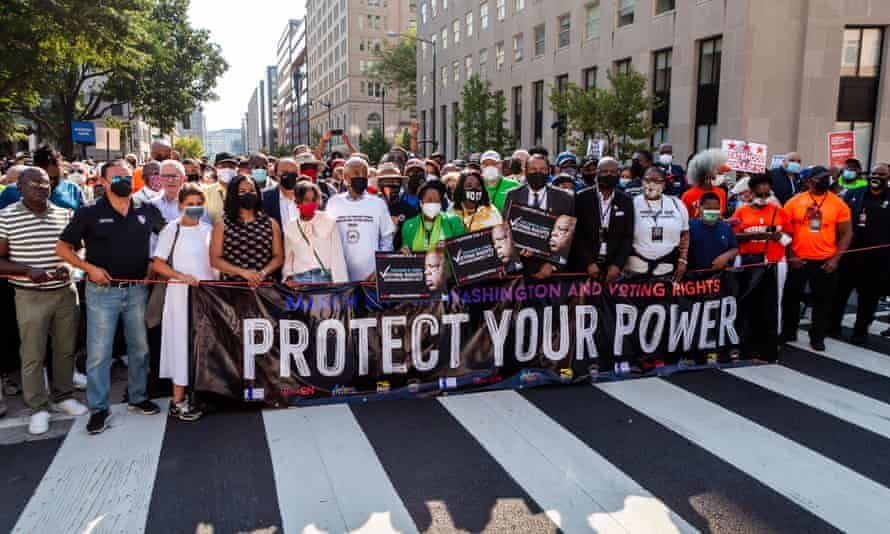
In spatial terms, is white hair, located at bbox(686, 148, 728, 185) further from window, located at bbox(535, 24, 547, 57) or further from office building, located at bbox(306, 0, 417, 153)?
office building, located at bbox(306, 0, 417, 153)

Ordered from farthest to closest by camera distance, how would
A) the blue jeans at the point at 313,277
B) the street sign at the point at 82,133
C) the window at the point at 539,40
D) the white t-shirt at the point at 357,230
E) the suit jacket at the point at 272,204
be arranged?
the window at the point at 539,40
the street sign at the point at 82,133
the suit jacket at the point at 272,204
the white t-shirt at the point at 357,230
the blue jeans at the point at 313,277

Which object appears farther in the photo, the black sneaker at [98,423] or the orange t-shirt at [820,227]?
the orange t-shirt at [820,227]

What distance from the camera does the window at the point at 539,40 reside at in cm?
3800

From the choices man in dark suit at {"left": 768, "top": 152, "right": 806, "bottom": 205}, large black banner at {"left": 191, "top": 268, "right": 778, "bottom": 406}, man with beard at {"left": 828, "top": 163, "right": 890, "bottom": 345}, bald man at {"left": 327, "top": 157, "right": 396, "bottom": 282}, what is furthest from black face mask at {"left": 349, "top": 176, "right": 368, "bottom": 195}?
man in dark suit at {"left": 768, "top": 152, "right": 806, "bottom": 205}

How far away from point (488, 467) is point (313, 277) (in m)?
2.56

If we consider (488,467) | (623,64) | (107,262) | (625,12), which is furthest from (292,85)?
(488,467)

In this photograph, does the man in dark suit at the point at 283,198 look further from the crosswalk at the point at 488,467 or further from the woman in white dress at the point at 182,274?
the crosswalk at the point at 488,467

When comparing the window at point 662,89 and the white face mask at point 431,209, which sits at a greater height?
the window at point 662,89

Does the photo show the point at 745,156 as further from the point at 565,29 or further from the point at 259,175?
the point at 565,29

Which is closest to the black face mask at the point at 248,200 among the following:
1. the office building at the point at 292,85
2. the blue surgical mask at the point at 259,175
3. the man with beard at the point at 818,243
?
the blue surgical mask at the point at 259,175

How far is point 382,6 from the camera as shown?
10362cm

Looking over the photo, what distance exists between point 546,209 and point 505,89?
123ft

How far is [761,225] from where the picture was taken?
8094 millimetres

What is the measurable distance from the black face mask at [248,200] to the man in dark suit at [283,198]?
1474 mm
